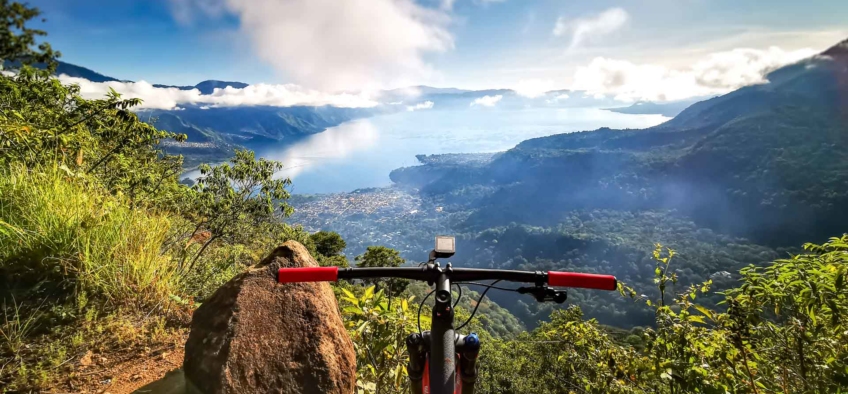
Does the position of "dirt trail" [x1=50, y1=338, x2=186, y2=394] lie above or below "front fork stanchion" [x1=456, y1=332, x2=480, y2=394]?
below

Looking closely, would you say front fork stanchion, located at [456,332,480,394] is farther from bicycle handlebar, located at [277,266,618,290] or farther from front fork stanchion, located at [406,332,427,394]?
bicycle handlebar, located at [277,266,618,290]

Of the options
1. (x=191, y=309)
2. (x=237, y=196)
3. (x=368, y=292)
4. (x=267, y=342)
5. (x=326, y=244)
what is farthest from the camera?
(x=326, y=244)

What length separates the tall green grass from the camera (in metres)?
3.10

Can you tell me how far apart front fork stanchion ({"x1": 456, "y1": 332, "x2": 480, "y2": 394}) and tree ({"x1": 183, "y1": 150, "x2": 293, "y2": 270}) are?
6.40 metres

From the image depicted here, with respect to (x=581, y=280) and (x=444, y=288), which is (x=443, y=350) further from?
(x=581, y=280)

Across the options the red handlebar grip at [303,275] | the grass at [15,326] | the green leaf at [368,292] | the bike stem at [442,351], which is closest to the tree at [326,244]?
the grass at [15,326]

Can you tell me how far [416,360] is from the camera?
6.02 feet

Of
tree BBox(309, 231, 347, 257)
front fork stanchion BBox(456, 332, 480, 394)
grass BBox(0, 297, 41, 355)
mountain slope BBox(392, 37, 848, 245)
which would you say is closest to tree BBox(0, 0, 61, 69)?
grass BBox(0, 297, 41, 355)

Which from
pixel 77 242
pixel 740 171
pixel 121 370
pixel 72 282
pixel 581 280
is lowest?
pixel 740 171

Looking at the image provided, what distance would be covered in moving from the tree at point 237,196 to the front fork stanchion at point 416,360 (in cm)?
622

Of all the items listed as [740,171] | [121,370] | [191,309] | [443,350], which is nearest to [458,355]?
[443,350]

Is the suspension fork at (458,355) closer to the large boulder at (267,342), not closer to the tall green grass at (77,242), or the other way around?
the large boulder at (267,342)

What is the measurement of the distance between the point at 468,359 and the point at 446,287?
1.34 feet

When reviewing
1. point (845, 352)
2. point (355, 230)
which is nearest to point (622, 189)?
point (355, 230)
